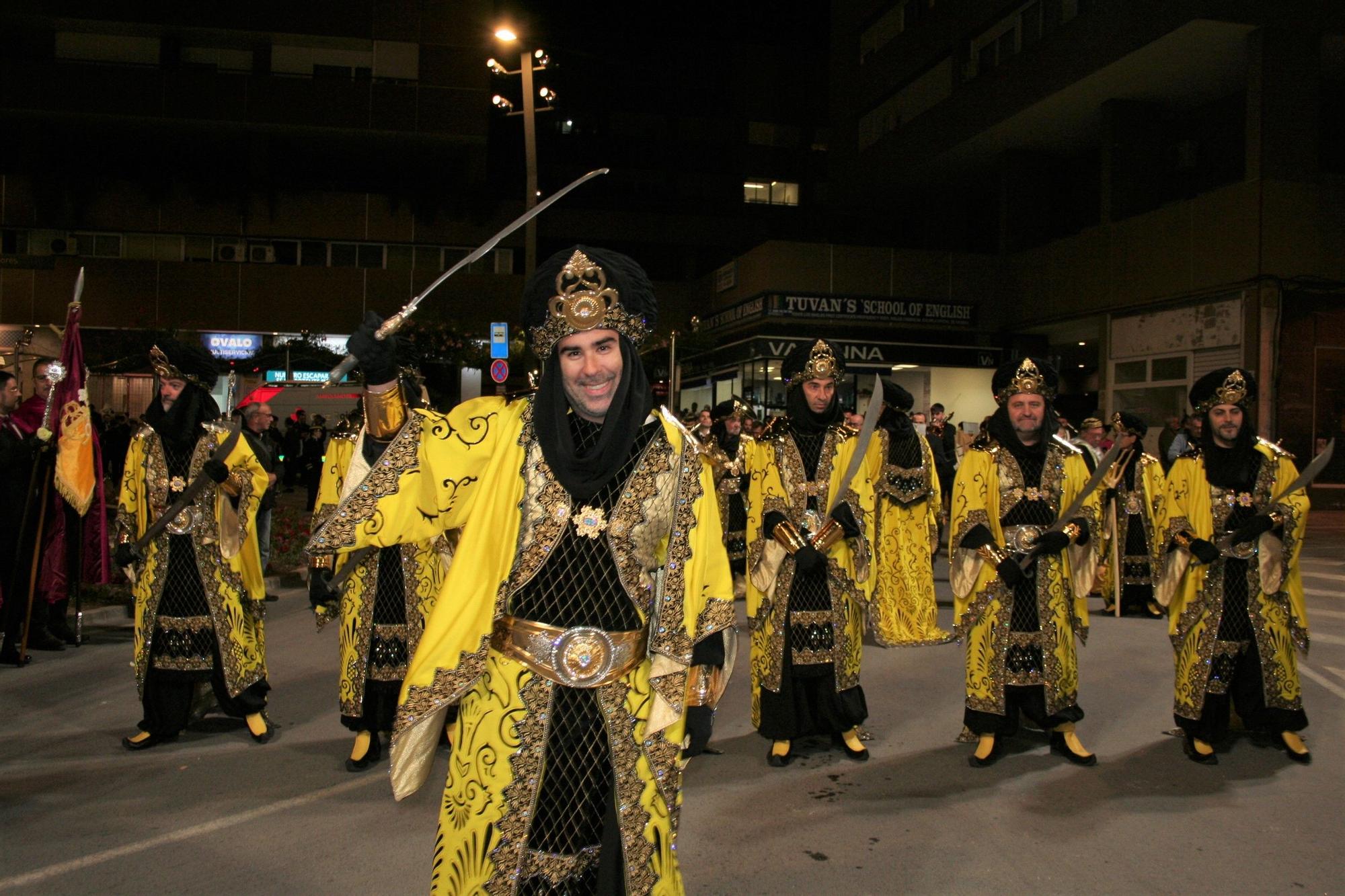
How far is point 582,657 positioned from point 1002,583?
3516 millimetres

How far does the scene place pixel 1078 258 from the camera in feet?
69.2

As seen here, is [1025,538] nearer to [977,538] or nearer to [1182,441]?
[977,538]

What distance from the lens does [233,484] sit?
575 cm

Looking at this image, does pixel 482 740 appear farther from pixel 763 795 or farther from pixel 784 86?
pixel 784 86

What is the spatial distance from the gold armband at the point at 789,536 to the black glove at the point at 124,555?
3.65 m

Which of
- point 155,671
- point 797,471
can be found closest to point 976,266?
point 797,471

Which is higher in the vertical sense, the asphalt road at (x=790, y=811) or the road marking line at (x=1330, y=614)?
the road marking line at (x=1330, y=614)

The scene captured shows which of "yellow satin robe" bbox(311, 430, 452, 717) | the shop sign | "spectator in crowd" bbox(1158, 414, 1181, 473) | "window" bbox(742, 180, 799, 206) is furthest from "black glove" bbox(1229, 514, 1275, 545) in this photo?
"window" bbox(742, 180, 799, 206)

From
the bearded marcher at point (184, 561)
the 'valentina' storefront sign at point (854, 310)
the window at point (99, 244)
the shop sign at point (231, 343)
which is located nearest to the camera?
the bearded marcher at point (184, 561)

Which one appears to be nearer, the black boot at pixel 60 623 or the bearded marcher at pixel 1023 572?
the bearded marcher at pixel 1023 572

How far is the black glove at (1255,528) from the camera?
17.5 feet

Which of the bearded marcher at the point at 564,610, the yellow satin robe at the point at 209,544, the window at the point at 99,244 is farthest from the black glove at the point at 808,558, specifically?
the window at the point at 99,244

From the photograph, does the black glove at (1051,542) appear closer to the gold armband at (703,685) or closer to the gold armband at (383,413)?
the gold armband at (703,685)

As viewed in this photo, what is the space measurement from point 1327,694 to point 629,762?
6425 millimetres
